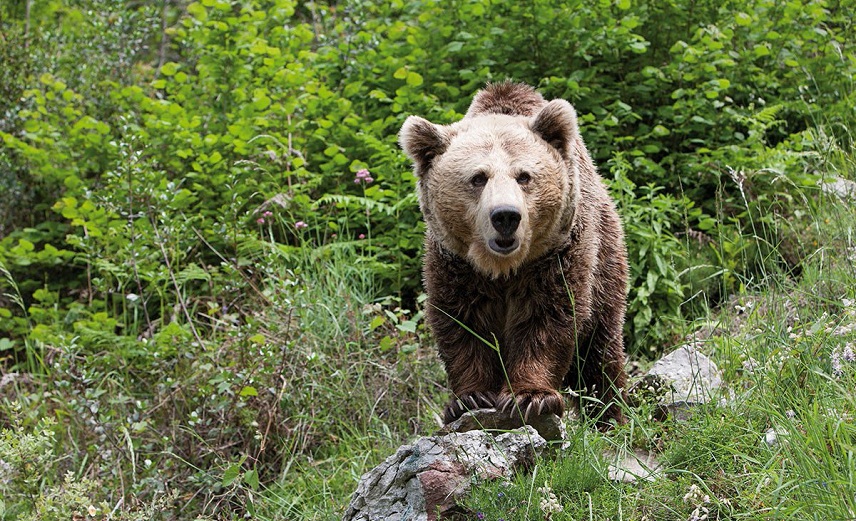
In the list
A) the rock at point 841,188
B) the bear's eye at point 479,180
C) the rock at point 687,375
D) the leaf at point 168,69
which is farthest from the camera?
the leaf at point 168,69

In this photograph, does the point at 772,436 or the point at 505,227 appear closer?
the point at 772,436

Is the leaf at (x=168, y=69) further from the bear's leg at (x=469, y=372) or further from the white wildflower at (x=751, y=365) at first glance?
the white wildflower at (x=751, y=365)

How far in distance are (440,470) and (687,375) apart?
5.36ft

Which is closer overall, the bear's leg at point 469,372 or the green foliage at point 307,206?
the bear's leg at point 469,372

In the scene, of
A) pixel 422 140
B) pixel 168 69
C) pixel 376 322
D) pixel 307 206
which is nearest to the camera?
pixel 422 140

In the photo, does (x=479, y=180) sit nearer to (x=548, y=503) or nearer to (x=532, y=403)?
(x=532, y=403)

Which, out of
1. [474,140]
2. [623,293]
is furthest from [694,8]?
[474,140]

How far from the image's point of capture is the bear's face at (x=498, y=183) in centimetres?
397

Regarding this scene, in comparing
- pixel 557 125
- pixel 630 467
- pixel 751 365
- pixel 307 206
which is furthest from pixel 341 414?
pixel 751 365

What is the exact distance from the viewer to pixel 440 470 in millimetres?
3768

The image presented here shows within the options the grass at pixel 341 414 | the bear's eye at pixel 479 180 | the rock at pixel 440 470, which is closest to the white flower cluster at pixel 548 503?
the grass at pixel 341 414

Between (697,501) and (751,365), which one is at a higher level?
(751,365)

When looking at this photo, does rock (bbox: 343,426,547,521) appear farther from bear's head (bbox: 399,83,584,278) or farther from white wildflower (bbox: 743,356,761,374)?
white wildflower (bbox: 743,356,761,374)

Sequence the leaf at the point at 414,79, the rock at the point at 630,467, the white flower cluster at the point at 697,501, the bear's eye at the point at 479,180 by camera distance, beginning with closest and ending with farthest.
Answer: the white flower cluster at the point at 697,501 < the rock at the point at 630,467 < the bear's eye at the point at 479,180 < the leaf at the point at 414,79
